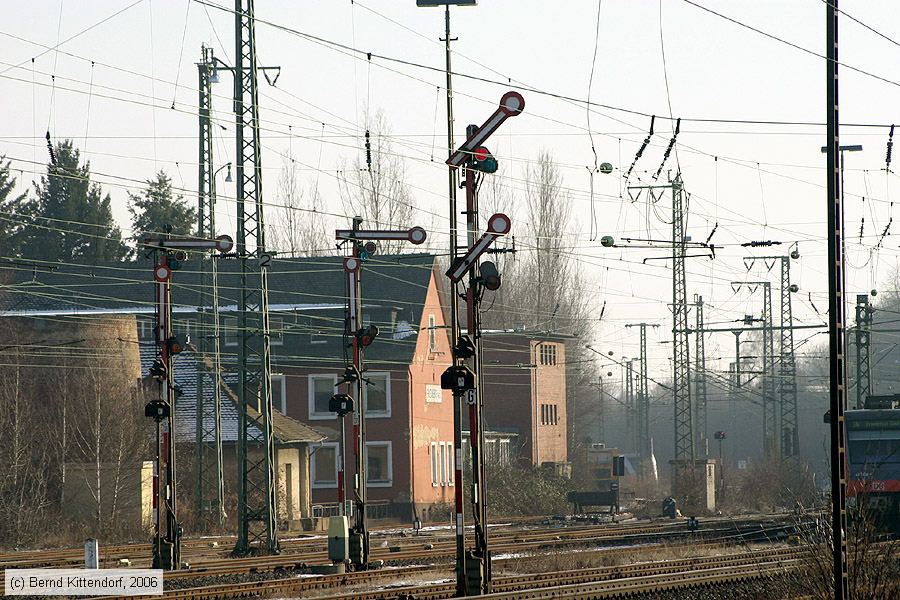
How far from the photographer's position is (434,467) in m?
57.1

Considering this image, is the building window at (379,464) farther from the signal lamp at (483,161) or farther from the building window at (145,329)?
the signal lamp at (483,161)

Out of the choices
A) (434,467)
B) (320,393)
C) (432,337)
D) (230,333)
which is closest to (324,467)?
(320,393)

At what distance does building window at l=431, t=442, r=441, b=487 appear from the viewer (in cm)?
5678

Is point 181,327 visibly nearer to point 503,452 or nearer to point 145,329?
point 145,329

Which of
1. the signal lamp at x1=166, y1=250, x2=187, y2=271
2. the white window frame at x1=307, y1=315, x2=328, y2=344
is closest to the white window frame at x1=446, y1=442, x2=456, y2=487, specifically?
the white window frame at x1=307, y1=315, x2=328, y2=344

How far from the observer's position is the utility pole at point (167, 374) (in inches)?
1057

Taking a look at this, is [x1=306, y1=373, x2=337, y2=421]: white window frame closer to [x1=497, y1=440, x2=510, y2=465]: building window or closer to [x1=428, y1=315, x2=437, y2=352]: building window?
[x1=428, y1=315, x2=437, y2=352]: building window

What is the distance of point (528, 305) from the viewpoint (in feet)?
268

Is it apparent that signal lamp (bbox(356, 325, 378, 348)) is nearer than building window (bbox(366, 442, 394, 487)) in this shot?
Yes

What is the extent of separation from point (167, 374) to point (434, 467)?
30759 mm

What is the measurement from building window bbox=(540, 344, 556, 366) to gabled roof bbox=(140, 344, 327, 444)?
63.3ft

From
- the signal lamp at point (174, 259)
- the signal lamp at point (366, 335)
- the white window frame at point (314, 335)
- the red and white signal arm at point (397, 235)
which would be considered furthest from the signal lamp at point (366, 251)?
the white window frame at point (314, 335)

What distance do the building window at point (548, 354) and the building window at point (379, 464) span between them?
52.1ft

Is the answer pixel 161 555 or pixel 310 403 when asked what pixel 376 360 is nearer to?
pixel 310 403
